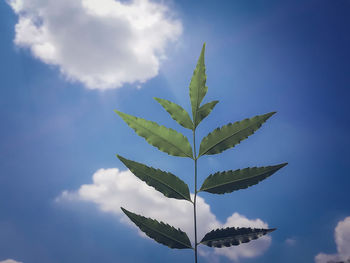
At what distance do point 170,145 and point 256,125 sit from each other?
0.48 metres

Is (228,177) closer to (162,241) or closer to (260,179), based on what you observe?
(260,179)

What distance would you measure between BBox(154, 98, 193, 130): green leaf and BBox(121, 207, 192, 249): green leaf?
55 centimetres

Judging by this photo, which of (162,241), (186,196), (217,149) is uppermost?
(217,149)

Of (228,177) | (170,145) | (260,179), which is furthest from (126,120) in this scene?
(260,179)

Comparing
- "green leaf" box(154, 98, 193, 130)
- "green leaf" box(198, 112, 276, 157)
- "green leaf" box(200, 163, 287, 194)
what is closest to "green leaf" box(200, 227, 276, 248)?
"green leaf" box(200, 163, 287, 194)

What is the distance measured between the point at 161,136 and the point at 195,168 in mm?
254

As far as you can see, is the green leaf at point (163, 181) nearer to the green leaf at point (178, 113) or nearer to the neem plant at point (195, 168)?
the neem plant at point (195, 168)

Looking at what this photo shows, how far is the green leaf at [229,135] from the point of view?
1690 mm

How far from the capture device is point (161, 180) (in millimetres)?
1667

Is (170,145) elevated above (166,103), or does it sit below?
below

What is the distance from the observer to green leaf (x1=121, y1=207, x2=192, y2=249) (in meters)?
1.59

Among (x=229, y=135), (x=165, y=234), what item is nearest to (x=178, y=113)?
(x=229, y=135)

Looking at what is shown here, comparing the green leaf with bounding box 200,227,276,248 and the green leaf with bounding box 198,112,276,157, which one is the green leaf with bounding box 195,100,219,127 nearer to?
the green leaf with bounding box 198,112,276,157

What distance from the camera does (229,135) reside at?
5.67 feet
